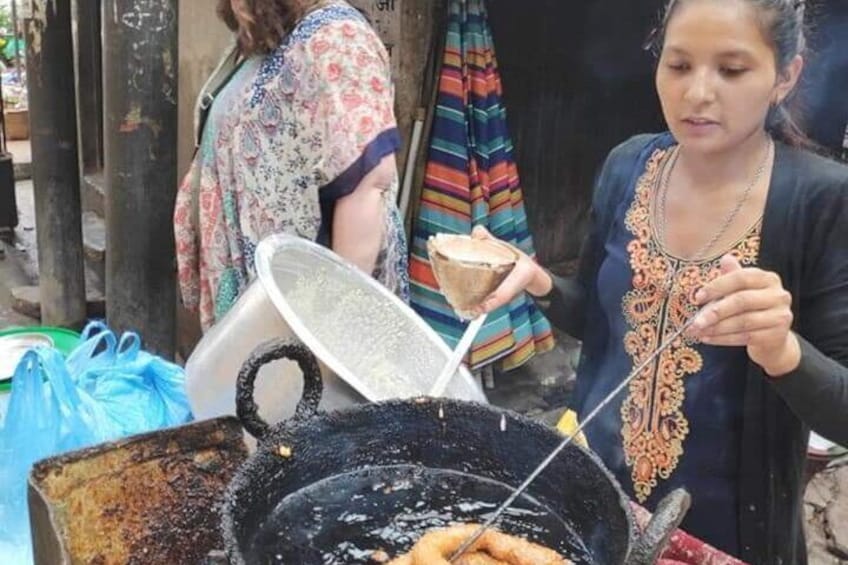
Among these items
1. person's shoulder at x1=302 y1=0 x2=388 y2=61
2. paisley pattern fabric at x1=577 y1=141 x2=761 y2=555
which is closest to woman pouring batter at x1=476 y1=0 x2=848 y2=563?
paisley pattern fabric at x1=577 y1=141 x2=761 y2=555

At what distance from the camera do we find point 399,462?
1420 millimetres

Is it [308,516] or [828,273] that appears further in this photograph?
[828,273]

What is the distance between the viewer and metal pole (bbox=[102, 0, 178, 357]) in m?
2.67

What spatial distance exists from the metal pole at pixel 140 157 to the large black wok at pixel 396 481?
1.64m

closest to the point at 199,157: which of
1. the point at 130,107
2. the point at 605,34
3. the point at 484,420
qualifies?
the point at 130,107

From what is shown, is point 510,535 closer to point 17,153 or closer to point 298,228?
point 298,228

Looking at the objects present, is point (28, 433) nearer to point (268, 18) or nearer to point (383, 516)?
point (383, 516)

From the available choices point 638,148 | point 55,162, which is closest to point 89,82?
point 55,162

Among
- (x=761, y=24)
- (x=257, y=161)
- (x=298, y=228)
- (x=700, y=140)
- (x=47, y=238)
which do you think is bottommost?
(x=47, y=238)

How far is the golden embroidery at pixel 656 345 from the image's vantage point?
1.77 metres

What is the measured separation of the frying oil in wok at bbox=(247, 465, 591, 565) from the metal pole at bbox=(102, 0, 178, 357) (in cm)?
169

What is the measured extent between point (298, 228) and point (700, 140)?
123 cm

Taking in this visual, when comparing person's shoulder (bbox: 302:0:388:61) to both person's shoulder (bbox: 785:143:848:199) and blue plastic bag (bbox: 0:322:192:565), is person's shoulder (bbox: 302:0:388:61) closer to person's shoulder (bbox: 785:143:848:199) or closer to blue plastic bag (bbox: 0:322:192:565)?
blue plastic bag (bbox: 0:322:192:565)

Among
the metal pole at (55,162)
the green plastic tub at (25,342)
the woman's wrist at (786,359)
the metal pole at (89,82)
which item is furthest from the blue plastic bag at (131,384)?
the metal pole at (89,82)
